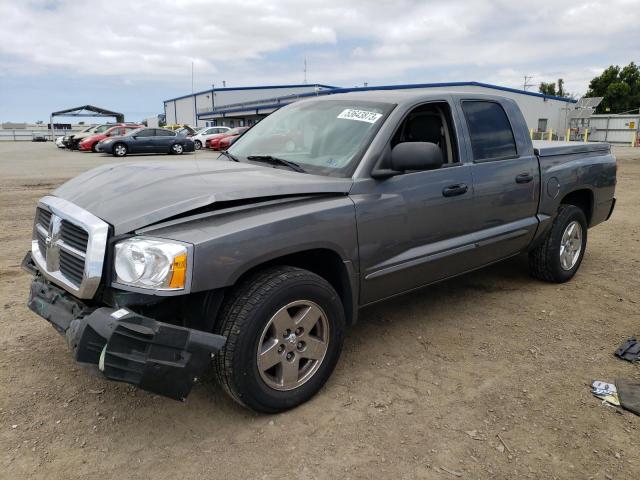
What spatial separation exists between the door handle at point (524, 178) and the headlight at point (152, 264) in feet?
9.84

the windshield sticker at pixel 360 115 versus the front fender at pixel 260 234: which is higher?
the windshield sticker at pixel 360 115

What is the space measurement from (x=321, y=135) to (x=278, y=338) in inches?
60.3

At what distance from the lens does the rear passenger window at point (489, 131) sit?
13.3 ft

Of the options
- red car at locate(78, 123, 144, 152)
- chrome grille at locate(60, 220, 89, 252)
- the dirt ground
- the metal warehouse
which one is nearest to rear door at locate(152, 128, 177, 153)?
red car at locate(78, 123, 144, 152)

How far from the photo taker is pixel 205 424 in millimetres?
2857

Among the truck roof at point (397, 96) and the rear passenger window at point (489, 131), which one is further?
the rear passenger window at point (489, 131)

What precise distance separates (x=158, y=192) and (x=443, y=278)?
7.19 feet

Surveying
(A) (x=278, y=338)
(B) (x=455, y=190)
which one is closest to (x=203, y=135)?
(B) (x=455, y=190)

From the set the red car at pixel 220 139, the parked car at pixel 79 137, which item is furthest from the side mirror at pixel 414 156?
the parked car at pixel 79 137

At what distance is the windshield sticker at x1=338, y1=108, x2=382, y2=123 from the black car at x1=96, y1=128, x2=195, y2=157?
2286 cm

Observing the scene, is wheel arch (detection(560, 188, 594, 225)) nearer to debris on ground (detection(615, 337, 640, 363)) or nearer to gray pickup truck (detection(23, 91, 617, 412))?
Result: gray pickup truck (detection(23, 91, 617, 412))

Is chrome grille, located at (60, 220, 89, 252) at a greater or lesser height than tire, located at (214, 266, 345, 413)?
greater

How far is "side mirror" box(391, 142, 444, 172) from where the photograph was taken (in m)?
3.19

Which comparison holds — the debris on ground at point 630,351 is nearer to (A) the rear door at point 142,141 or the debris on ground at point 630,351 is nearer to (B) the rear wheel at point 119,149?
(B) the rear wheel at point 119,149
